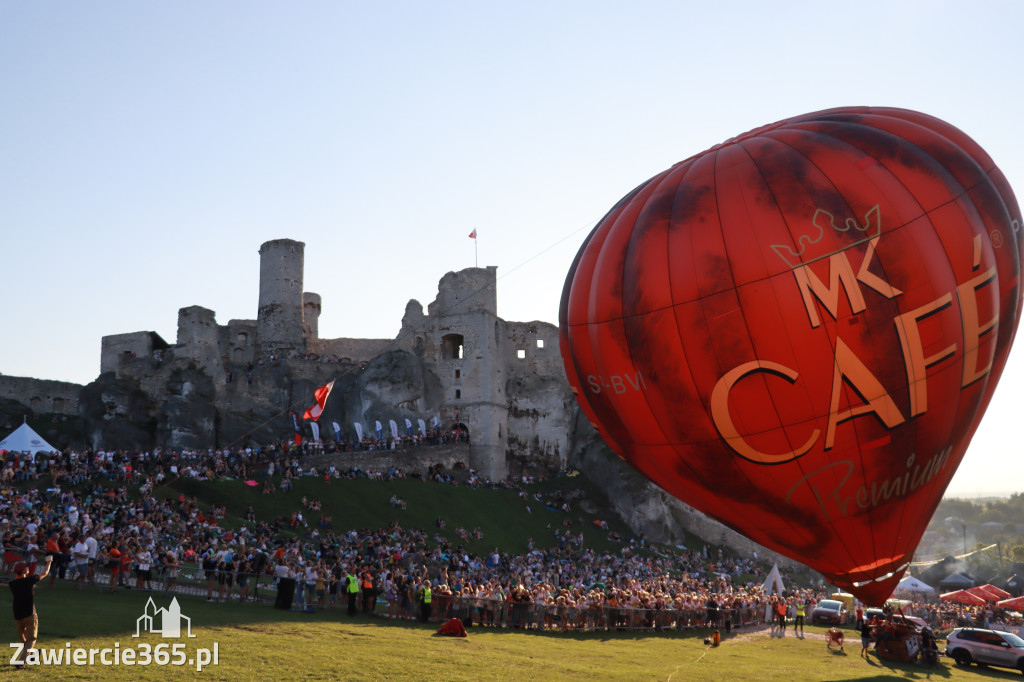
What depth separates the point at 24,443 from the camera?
3684 centimetres

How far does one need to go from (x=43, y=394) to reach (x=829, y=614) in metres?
49.0

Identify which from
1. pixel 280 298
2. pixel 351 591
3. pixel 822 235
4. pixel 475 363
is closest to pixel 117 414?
pixel 280 298

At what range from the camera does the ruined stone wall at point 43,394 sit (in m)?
53.8

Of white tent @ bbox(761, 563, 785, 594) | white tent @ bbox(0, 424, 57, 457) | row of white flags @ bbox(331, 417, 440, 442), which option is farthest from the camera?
row of white flags @ bbox(331, 417, 440, 442)

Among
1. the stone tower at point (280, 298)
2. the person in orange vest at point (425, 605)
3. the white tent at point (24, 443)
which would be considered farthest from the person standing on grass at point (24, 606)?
the stone tower at point (280, 298)

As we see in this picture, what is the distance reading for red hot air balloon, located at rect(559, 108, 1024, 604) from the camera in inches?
540

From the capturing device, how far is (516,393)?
5916 cm

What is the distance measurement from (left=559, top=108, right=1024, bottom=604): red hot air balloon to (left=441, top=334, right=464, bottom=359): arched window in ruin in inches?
1643

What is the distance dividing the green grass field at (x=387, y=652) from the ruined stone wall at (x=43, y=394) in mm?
42752

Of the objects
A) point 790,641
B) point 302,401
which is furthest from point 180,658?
point 302,401

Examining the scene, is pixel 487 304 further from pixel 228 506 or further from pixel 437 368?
pixel 228 506

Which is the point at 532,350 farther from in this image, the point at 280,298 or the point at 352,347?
the point at 280,298

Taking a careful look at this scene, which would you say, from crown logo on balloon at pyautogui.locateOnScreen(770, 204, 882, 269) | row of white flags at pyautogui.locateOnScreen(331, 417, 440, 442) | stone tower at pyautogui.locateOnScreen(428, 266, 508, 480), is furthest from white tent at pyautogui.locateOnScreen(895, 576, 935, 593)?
crown logo on balloon at pyautogui.locateOnScreen(770, 204, 882, 269)

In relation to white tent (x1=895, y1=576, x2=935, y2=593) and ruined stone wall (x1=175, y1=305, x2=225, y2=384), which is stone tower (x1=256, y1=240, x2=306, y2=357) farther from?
white tent (x1=895, y1=576, x2=935, y2=593)
